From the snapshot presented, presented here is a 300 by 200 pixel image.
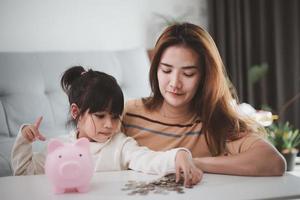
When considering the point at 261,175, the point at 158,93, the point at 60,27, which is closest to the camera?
the point at 261,175

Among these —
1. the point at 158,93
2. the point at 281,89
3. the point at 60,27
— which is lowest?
the point at 281,89

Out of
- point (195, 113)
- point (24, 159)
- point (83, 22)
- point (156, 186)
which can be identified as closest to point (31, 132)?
point (24, 159)

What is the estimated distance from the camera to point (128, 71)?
110 inches

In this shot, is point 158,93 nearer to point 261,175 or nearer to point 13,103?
point 261,175

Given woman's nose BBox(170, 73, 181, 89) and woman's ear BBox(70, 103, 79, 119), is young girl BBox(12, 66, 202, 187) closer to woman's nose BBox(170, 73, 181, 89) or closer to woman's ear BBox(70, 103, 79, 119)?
woman's ear BBox(70, 103, 79, 119)

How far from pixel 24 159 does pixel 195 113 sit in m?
0.50

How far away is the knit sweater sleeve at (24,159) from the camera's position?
1183 mm

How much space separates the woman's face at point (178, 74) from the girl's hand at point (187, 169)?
220 mm

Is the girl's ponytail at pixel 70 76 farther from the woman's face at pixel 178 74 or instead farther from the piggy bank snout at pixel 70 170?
the piggy bank snout at pixel 70 170

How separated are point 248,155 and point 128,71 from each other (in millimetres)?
1741

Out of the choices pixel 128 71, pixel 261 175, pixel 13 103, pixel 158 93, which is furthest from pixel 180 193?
pixel 128 71

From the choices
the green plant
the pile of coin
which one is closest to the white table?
the pile of coin

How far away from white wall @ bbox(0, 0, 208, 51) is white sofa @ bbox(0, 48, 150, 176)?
1.51ft

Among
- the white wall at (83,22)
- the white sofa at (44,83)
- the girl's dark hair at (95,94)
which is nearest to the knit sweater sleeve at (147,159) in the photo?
the girl's dark hair at (95,94)
